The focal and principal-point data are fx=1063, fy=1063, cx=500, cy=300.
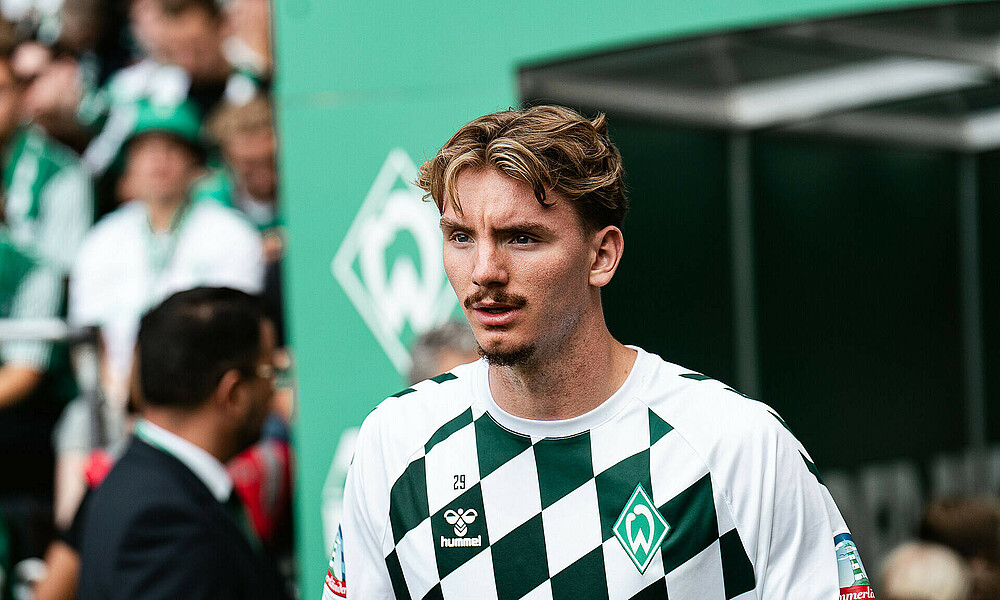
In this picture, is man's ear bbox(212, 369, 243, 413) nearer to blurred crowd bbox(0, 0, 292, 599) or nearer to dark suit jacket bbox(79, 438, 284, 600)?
dark suit jacket bbox(79, 438, 284, 600)

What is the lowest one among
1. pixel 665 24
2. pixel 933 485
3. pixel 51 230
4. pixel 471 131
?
pixel 933 485

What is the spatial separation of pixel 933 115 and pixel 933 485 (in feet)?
6.22

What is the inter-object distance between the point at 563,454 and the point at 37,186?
13.8 feet

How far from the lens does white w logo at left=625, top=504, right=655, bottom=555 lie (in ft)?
5.71

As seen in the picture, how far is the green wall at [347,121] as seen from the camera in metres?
4.03

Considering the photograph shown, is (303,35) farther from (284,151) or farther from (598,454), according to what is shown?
(598,454)

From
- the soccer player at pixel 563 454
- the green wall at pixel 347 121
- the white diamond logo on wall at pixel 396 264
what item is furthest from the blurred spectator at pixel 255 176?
the soccer player at pixel 563 454

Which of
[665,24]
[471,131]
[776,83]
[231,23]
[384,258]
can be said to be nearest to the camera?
[471,131]

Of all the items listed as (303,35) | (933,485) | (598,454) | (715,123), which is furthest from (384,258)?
(933,485)

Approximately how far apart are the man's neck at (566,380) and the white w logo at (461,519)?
0.19m

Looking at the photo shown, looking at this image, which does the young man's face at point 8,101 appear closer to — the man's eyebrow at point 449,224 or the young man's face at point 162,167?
the young man's face at point 162,167

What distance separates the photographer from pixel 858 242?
18.2ft

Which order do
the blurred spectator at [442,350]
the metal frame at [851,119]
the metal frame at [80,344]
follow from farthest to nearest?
the metal frame at [80,344], the metal frame at [851,119], the blurred spectator at [442,350]

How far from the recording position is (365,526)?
1.94m
